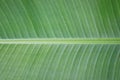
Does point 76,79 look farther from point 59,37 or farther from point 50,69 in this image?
point 59,37

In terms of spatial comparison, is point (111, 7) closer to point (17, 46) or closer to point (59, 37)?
point (59, 37)

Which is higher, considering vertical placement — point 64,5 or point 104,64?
point 64,5

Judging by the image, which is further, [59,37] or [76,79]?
[59,37]

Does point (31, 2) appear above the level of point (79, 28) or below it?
above

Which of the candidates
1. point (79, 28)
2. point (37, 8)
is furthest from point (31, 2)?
point (79, 28)

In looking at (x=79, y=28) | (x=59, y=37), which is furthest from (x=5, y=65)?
(x=79, y=28)

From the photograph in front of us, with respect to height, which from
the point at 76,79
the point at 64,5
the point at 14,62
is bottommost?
the point at 76,79
